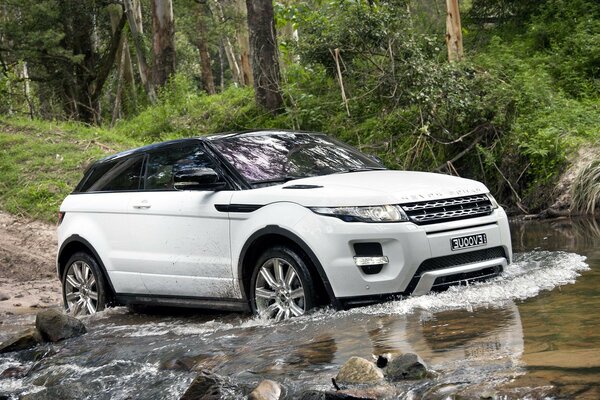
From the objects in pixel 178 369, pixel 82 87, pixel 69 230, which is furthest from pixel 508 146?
pixel 82 87

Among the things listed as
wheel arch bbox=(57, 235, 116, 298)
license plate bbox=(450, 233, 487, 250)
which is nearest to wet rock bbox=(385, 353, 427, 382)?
license plate bbox=(450, 233, 487, 250)

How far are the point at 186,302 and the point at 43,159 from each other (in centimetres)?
1097

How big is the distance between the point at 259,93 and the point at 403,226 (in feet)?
41.8

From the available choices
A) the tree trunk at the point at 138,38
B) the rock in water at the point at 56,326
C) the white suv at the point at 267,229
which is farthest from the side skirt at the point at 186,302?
the tree trunk at the point at 138,38

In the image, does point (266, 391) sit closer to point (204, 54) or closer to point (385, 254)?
point (385, 254)

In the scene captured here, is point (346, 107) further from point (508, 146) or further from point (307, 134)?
point (307, 134)

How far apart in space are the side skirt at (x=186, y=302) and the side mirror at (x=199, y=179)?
3.22 ft

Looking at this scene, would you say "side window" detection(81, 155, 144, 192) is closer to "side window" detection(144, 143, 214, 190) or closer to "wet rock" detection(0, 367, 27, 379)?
"side window" detection(144, 143, 214, 190)

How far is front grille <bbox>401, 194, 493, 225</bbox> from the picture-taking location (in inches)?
269

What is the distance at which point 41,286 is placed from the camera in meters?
12.3

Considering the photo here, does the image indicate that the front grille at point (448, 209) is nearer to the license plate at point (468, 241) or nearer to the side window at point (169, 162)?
the license plate at point (468, 241)

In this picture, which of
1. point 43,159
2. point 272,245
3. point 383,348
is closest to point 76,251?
point 272,245

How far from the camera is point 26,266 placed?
13.4 metres

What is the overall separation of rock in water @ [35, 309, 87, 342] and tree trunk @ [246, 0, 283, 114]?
1124 centimetres
